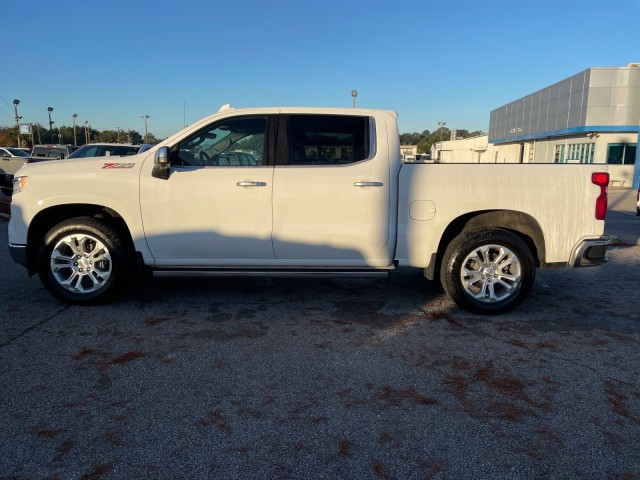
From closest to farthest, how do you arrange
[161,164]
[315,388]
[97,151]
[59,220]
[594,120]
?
[315,388] → [161,164] → [59,220] → [97,151] → [594,120]

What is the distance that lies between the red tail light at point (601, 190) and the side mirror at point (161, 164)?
13.7 ft

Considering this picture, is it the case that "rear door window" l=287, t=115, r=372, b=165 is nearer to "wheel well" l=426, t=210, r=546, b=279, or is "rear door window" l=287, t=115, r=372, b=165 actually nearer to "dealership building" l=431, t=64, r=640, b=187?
"wheel well" l=426, t=210, r=546, b=279

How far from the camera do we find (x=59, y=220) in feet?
17.7

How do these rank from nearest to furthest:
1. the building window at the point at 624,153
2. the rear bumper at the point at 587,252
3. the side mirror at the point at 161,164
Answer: the side mirror at the point at 161,164 < the rear bumper at the point at 587,252 < the building window at the point at 624,153

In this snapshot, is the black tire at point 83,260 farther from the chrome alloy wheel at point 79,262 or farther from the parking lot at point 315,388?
the parking lot at point 315,388

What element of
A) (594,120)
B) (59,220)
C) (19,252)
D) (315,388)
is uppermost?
(594,120)

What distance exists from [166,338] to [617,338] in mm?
4018

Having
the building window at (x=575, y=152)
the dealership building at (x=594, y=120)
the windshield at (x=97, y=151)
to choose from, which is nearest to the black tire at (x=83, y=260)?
the windshield at (x=97, y=151)

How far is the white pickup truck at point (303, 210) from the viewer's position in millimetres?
5023

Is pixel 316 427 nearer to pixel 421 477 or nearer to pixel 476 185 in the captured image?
pixel 421 477

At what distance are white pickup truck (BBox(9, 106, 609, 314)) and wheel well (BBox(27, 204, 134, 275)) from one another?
0.03 metres

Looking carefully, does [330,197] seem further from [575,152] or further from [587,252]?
[575,152]

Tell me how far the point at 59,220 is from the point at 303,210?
264cm

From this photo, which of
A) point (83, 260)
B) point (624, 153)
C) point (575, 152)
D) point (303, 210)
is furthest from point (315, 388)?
point (575, 152)
